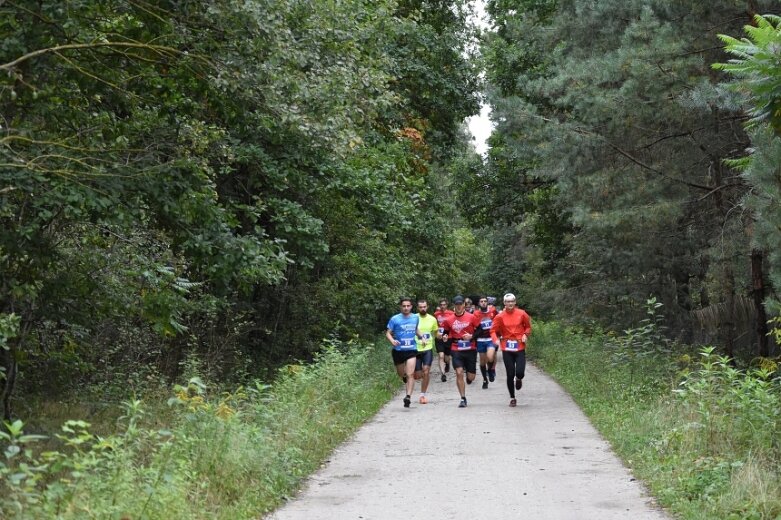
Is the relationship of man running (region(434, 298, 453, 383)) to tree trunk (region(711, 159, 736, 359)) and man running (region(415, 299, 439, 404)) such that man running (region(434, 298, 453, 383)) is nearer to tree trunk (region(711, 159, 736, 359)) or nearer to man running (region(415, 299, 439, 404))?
man running (region(415, 299, 439, 404))

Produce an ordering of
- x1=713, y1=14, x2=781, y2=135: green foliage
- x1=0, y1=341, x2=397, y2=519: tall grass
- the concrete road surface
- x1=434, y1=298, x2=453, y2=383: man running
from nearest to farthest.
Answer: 1. x1=0, y1=341, x2=397, y2=519: tall grass
2. x1=713, y1=14, x2=781, y2=135: green foliage
3. the concrete road surface
4. x1=434, y1=298, x2=453, y2=383: man running

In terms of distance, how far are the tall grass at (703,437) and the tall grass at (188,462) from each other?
363 centimetres

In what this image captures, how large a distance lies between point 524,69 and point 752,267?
15.6 meters

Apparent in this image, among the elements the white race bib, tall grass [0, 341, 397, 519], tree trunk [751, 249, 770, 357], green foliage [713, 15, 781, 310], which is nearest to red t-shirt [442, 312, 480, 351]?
the white race bib

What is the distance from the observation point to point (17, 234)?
33.5 feet

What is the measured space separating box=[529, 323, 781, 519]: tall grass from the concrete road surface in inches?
11.7

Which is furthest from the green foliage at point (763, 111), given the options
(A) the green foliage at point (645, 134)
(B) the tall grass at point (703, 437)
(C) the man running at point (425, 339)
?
(C) the man running at point (425, 339)

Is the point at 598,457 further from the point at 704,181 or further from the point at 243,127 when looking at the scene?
the point at 704,181

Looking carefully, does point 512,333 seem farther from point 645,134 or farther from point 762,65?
point 762,65

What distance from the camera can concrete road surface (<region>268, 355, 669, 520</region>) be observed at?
26.2 ft

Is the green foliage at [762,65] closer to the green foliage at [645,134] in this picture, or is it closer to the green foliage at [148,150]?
the green foliage at [148,150]

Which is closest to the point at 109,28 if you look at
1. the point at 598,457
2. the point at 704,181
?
the point at 598,457

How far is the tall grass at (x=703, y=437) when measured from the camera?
7514 millimetres

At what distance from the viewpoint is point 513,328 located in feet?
53.0
